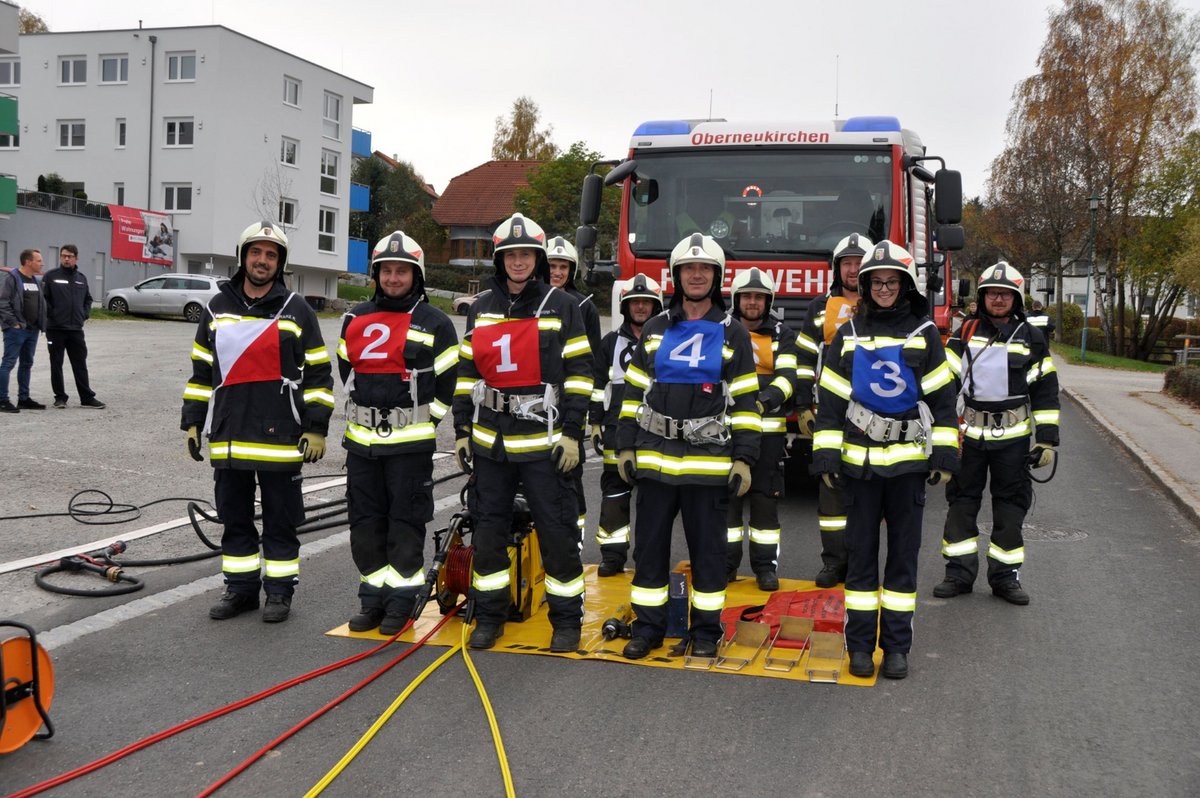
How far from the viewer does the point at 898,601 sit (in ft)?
18.0

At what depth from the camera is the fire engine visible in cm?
978

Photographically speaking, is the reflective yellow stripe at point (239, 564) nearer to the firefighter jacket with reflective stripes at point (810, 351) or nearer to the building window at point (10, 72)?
the firefighter jacket with reflective stripes at point (810, 351)

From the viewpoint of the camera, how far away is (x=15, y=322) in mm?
13297

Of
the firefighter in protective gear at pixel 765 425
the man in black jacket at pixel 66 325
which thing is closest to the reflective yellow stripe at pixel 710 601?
the firefighter in protective gear at pixel 765 425

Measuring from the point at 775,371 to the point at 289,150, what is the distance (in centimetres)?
4493

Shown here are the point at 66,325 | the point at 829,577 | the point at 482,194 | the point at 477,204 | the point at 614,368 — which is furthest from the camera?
the point at 482,194

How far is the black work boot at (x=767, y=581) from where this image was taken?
7.10m

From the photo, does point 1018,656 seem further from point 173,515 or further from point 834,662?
point 173,515

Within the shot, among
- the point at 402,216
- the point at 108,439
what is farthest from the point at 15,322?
the point at 402,216

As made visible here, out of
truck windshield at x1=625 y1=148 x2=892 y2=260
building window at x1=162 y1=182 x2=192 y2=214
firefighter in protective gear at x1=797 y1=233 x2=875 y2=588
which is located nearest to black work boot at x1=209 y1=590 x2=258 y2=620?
firefighter in protective gear at x1=797 y1=233 x2=875 y2=588

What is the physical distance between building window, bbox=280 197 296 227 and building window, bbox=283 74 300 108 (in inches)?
164

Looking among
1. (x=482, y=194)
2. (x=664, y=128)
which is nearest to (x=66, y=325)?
(x=664, y=128)

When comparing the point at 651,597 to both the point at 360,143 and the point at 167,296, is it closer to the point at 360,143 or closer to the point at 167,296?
the point at 167,296

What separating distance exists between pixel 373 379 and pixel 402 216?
62.1m
